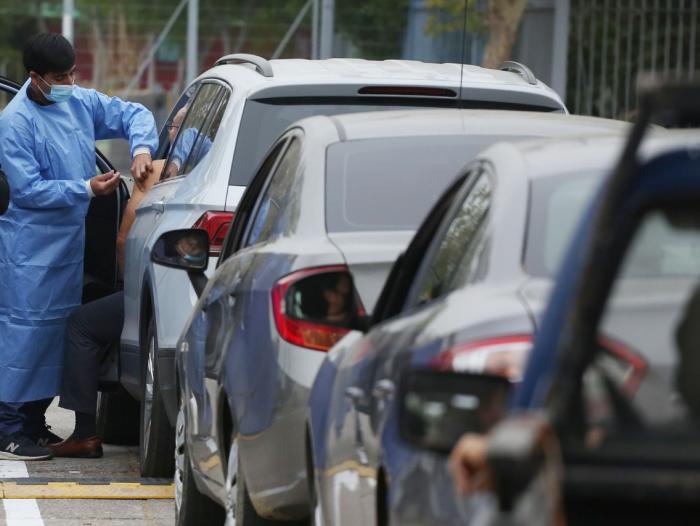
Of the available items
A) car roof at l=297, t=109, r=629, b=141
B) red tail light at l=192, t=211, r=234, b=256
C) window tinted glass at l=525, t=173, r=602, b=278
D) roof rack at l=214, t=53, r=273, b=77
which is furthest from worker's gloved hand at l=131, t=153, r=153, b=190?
window tinted glass at l=525, t=173, r=602, b=278

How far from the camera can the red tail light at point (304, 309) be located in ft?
16.0

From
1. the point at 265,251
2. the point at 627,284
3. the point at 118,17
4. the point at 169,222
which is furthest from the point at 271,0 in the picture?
the point at 627,284

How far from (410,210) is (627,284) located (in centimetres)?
272

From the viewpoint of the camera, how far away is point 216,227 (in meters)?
7.37

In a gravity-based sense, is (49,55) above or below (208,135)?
above

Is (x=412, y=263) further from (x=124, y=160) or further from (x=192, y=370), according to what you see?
(x=124, y=160)

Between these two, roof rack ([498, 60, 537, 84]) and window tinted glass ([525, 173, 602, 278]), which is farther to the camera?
roof rack ([498, 60, 537, 84])

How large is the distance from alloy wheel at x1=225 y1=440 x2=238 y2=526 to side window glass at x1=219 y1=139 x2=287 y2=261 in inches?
42.2

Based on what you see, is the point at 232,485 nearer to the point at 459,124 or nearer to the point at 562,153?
the point at 459,124

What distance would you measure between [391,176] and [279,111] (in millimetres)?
1704

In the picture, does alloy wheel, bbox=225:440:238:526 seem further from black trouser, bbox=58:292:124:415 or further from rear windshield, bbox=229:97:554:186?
black trouser, bbox=58:292:124:415

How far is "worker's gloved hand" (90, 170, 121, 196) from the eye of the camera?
894 cm

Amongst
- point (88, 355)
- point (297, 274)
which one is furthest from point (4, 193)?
point (297, 274)

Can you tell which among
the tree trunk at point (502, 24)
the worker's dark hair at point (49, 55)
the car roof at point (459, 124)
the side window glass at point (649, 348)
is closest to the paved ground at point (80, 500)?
the worker's dark hair at point (49, 55)
